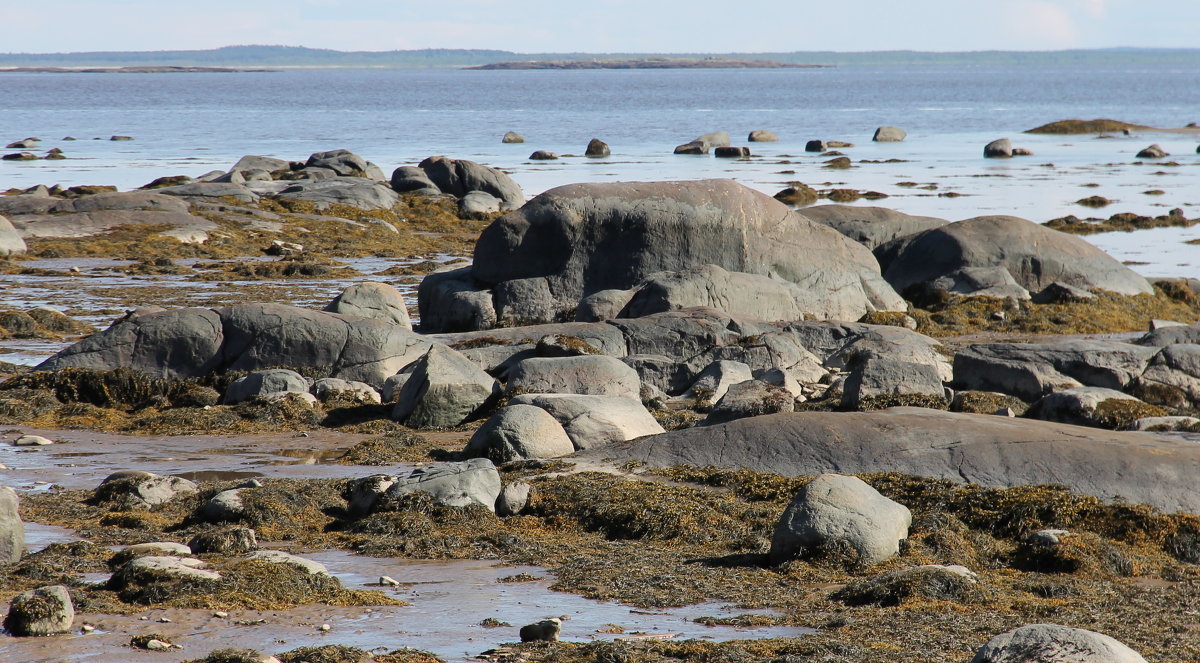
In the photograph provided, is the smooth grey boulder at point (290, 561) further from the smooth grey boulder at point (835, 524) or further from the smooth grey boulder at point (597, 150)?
the smooth grey boulder at point (597, 150)

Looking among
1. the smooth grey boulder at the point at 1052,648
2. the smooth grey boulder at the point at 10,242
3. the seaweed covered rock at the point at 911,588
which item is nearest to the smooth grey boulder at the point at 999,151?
the smooth grey boulder at the point at 10,242

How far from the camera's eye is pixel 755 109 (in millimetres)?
120875

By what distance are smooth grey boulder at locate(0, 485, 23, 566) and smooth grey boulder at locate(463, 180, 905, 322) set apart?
500 inches

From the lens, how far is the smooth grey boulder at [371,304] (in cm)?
1880

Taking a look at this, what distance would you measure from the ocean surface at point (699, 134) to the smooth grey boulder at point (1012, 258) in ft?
15.5

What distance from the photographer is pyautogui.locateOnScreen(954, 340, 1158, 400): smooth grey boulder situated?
51.0ft

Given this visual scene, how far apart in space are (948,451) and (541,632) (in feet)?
17.2

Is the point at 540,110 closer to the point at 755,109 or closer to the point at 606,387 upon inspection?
the point at 755,109

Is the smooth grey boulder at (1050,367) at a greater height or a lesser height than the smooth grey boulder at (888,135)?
greater

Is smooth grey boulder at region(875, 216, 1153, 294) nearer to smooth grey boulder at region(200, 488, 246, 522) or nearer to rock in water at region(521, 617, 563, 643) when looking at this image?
smooth grey boulder at region(200, 488, 246, 522)

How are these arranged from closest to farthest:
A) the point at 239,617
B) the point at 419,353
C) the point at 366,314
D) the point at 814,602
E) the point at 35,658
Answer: the point at 35,658 < the point at 239,617 < the point at 814,602 < the point at 419,353 < the point at 366,314

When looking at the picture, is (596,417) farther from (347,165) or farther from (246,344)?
(347,165)

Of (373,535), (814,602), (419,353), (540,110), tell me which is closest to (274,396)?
(419,353)

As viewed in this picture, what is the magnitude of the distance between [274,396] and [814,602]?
8.89 m
